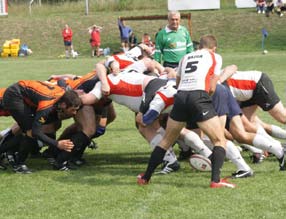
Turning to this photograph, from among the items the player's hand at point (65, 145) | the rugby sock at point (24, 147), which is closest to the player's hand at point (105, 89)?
the player's hand at point (65, 145)

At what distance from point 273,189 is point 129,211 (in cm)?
166

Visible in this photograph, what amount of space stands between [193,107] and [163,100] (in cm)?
72

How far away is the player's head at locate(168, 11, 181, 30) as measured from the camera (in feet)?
35.1

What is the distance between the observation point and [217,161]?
6.78 metres

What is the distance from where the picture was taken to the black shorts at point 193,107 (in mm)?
6747

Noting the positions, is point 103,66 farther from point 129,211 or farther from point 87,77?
point 129,211

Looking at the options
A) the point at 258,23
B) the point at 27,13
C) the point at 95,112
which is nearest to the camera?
the point at 95,112

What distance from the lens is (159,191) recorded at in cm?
672

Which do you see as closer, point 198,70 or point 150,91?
point 198,70

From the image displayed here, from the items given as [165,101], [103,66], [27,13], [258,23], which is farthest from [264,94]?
[27,13]

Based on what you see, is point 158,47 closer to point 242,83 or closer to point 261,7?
point 242,83

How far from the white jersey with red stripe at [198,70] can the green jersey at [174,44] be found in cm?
407

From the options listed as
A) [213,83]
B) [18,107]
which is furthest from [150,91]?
[18,107]

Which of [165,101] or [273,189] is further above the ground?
[165,101]
